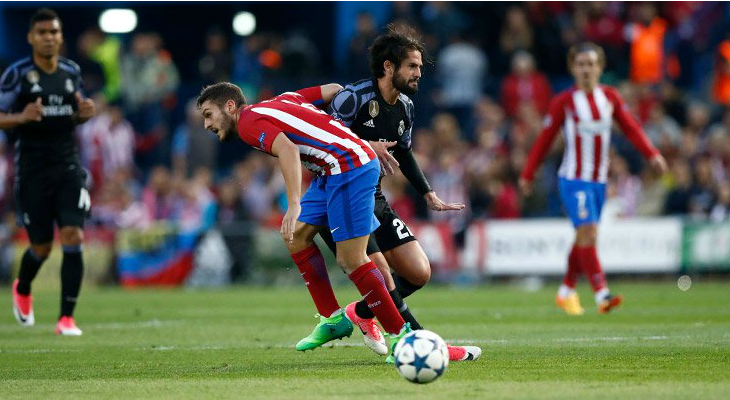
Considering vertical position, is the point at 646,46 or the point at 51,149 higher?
the point at 646,46

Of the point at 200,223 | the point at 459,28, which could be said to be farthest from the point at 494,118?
the point at 200,223

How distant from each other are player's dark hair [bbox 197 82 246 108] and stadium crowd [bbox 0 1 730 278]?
1157cm

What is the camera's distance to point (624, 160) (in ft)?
65.4

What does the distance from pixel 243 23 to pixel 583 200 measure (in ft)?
46.3

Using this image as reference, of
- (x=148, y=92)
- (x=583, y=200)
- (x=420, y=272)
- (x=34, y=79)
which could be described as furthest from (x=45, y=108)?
(x=148, y=92)

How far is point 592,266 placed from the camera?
1259 centimetres

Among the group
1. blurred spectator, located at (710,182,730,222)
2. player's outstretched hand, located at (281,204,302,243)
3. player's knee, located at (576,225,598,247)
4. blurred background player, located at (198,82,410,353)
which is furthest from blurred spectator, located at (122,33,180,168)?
player's outstretched hand, located at (281,204,302,243)

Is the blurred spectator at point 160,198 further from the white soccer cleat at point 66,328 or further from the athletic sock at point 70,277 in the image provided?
the white soccer cleat at point 66,328

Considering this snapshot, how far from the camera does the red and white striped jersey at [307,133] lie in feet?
25.2

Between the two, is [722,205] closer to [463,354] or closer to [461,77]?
[461,77]

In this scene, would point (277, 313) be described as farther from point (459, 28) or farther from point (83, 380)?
point (459, 28)

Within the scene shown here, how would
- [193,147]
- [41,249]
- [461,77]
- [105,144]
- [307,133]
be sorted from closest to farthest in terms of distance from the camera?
[307,133], [41,249], [461,77], [193,147], [105,144]

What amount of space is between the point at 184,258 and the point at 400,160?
38.0ft

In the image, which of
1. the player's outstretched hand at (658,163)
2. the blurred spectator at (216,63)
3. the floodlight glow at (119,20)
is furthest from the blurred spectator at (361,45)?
the player's outstretched hand at (658,163)
